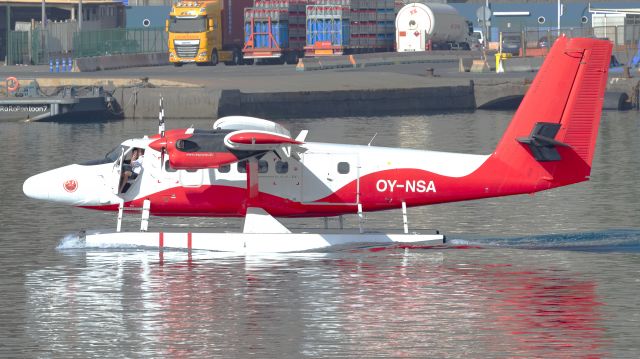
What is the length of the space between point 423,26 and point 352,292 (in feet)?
317

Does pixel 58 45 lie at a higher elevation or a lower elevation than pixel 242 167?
higher

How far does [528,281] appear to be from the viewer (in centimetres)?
3053

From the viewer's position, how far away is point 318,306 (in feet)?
92.2

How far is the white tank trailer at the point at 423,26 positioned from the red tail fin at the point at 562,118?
90.7 metres

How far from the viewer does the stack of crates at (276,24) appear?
11788 centimetres

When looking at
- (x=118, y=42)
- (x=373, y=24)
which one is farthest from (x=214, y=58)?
(x=373, y=24)

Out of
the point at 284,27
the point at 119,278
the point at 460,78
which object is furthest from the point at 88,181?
the point at 284,27

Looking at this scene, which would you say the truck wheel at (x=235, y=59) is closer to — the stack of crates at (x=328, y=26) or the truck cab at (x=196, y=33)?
the truck cab at (x=196, y=33)

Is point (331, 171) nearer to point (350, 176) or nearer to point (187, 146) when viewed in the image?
point (350, 176)

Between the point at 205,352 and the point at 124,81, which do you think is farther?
the point at 124,81

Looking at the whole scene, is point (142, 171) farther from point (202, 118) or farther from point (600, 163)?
point (202, 118)

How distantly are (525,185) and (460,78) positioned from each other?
6265 cm

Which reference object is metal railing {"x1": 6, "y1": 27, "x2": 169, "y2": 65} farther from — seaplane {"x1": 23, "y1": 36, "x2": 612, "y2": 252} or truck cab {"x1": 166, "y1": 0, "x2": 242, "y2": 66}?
seaplane {"x1": 23, "y1": 36, "x2": 612, "y2": 252}

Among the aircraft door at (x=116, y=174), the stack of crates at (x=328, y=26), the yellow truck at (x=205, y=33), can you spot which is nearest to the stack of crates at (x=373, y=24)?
the stack of crates at (x=328, y=26)
